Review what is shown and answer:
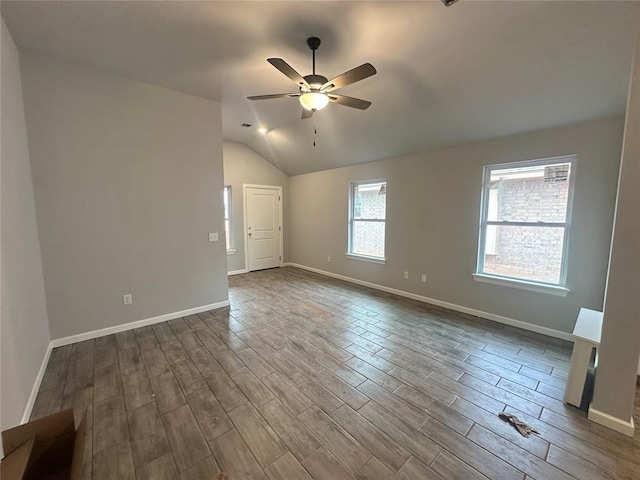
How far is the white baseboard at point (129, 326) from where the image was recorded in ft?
9.16

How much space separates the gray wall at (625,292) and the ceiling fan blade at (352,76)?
1.55 meters

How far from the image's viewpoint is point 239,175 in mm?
5867

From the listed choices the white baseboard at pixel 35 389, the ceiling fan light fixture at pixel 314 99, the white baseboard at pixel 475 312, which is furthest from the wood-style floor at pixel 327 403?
the ceiling fan light fixture at pixel 314 99

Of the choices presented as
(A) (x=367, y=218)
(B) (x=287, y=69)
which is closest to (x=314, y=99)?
(B) (x=287, y=69)

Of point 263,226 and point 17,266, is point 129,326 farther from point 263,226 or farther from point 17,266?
point 263,226

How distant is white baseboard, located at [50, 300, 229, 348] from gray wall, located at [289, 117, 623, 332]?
2854 mm

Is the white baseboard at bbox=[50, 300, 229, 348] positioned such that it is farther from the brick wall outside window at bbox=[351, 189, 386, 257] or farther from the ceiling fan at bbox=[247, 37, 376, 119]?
the ceiling fan at bbox=[247, 37, 376, 119]

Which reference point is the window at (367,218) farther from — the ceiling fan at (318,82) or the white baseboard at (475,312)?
the ceiling fan at (318,82)

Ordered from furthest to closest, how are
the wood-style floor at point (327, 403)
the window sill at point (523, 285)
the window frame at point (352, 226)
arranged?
the window frame at point (352, 226), the window sill at point (523, 285), the wood-style floor at point (327, 403)

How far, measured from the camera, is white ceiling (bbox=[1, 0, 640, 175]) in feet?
6.23

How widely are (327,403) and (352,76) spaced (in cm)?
250

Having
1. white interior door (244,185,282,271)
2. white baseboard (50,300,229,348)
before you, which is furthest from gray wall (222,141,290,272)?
white baseboard (50,300,229,348)

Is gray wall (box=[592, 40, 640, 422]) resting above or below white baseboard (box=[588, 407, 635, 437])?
above

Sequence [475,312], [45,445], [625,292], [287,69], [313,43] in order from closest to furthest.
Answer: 1. [45,445]
2. [625,292]
3. [287,69]
4. [313,43]
5. [475,312]
